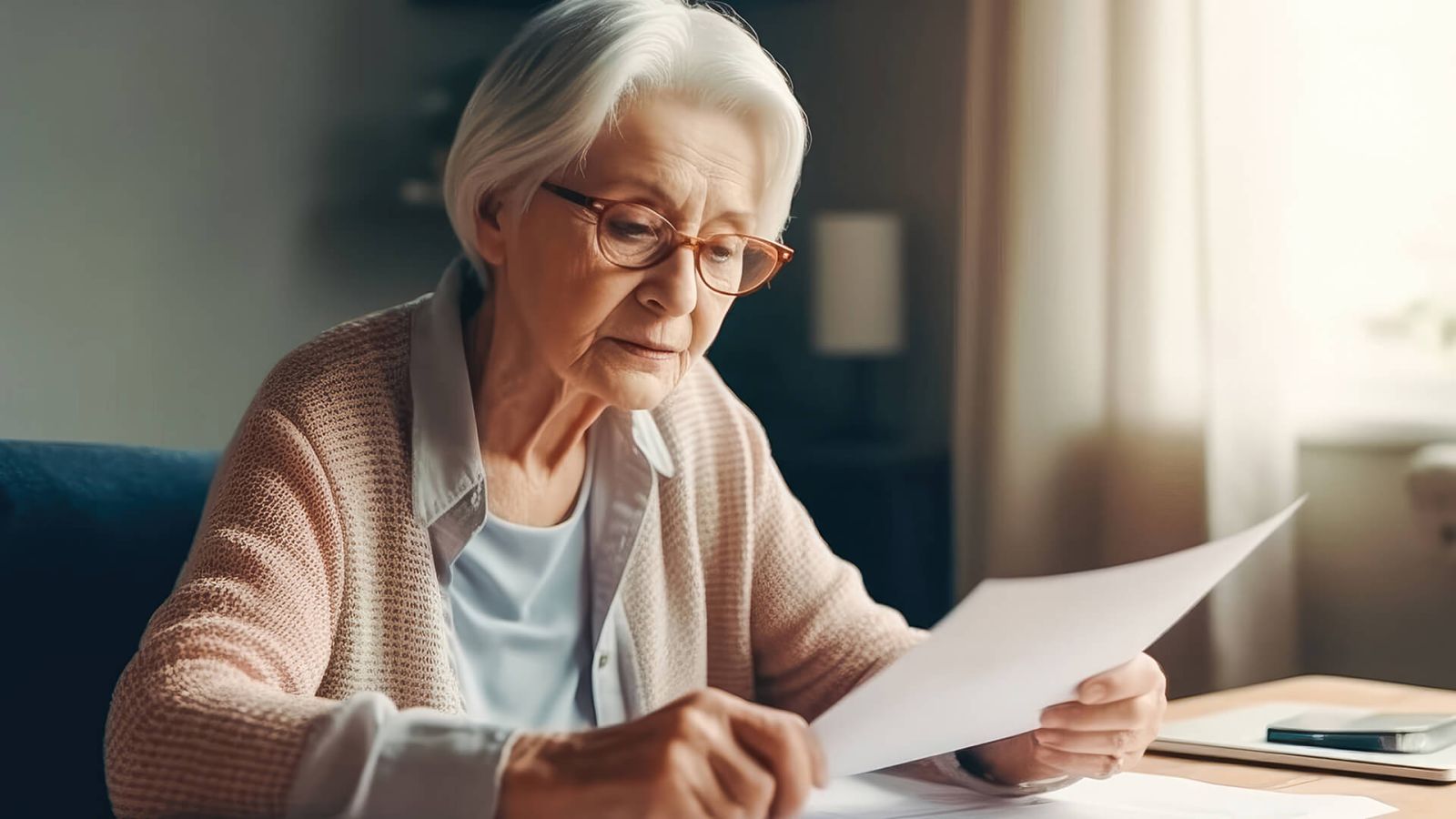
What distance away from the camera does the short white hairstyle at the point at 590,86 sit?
1.13 meters

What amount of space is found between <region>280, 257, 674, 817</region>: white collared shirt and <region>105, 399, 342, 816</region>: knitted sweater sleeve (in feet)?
0.11

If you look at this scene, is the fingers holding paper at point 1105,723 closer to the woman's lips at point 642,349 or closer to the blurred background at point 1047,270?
the woman's lips at point 642,349

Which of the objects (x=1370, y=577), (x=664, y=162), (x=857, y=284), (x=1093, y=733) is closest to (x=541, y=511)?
(x=664, y=162)

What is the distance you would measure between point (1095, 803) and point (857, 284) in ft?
7.84

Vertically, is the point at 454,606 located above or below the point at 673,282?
below

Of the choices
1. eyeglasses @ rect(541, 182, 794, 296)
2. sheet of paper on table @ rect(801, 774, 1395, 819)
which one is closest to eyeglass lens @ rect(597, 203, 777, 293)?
eyeglasses @ rect(541, 182, 794, 296)

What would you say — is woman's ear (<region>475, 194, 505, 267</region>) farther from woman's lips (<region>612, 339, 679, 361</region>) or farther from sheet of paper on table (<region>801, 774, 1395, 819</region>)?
sheet of paper on table (<region>801, 774, 1395, 819</region>)

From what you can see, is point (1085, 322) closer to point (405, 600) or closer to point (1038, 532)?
point (1038, 532)

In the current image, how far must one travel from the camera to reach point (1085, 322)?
9.55 feet

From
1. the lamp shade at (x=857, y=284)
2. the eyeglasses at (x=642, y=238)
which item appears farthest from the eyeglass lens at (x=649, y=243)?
the lamp shade at (x=857, y=284)

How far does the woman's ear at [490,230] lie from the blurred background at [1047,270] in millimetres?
1644

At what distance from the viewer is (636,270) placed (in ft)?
3.79

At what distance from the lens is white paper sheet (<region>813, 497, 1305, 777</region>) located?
2.44ft

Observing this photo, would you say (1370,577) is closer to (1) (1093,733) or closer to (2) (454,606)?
(1) (1093,733)
